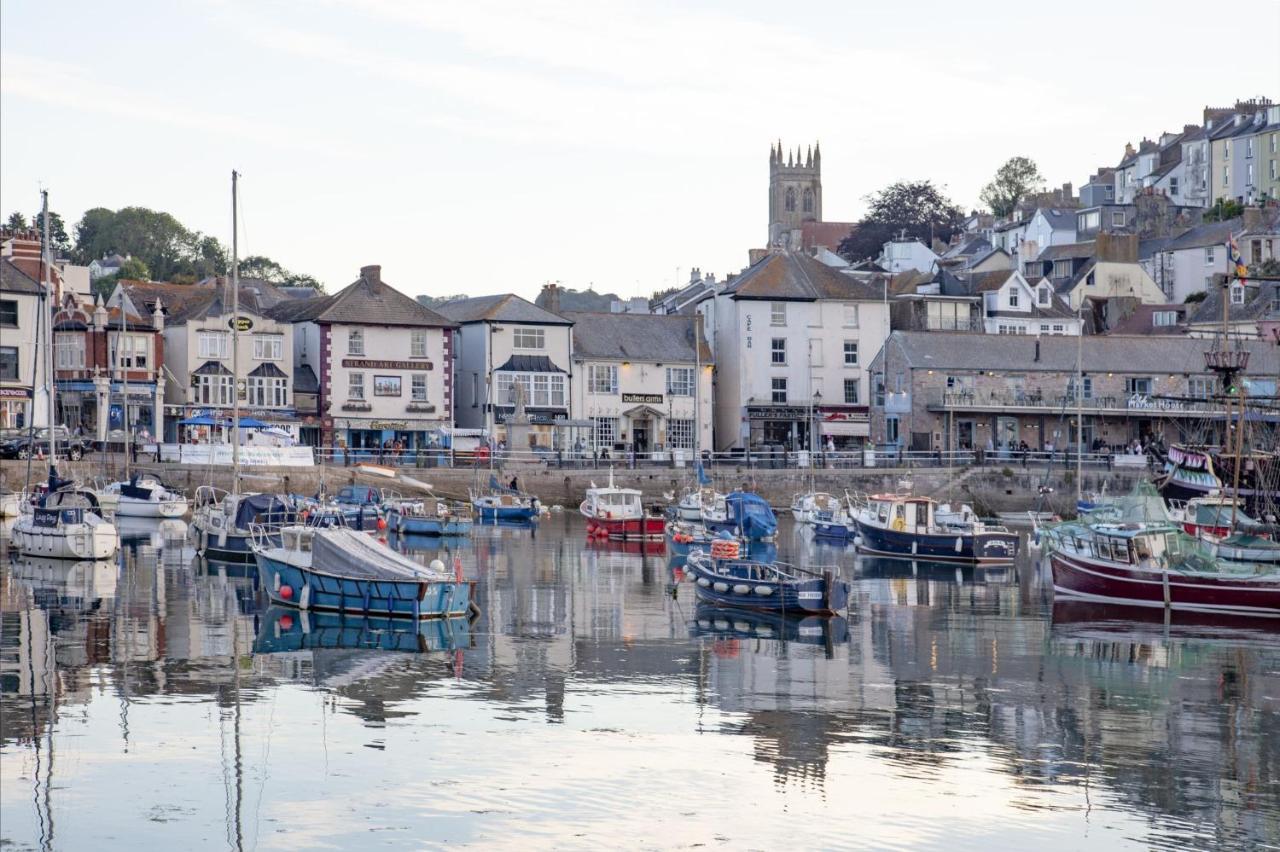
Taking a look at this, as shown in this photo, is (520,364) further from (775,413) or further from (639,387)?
(775,413)

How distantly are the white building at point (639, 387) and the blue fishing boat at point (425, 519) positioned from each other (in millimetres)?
19907

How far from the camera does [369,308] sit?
296ft

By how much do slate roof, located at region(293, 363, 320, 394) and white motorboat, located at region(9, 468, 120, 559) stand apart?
105ft

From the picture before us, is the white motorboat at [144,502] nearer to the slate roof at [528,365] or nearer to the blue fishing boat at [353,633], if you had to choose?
the slate roof at [528,365]

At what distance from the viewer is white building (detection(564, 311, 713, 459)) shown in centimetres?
9294

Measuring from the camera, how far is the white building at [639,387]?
92.9m

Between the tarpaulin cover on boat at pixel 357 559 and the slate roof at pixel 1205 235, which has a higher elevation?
the slate roof at pixel 1205 235

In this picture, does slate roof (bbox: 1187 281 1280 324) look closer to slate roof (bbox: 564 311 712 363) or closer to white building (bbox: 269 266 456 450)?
slate roof (bbox: 564 311 712 363)

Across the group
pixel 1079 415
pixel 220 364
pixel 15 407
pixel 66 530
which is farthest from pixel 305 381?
pixel 1079 415

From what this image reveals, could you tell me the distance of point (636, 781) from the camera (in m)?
24.3

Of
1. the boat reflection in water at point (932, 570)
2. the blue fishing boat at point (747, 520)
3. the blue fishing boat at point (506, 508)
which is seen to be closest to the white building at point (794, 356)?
the blue fishing boat at point (506, 508)

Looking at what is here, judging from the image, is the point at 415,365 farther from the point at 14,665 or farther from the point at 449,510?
the point at 14,665

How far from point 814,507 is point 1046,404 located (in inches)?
806

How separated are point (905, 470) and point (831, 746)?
5883 cm
